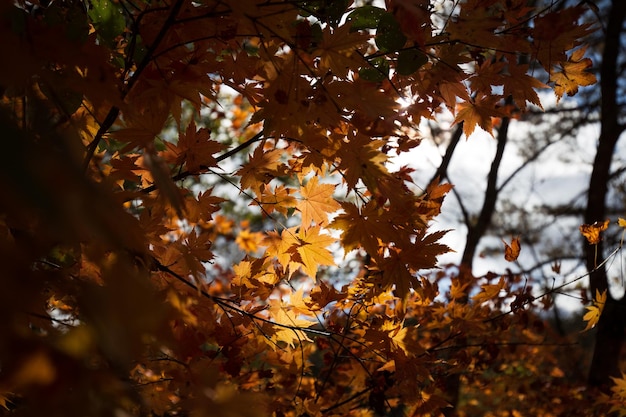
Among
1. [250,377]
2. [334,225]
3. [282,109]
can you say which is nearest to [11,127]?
[282,109]

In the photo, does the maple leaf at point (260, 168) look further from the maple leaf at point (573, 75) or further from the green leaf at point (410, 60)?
the maple leaf at point (573, 75)

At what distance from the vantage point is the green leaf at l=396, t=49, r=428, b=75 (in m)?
1.34

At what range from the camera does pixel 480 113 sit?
1.64 meters

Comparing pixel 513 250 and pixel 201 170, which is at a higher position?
pixel 201 170

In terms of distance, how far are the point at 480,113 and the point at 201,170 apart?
1001 millimetres

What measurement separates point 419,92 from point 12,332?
1371 mm

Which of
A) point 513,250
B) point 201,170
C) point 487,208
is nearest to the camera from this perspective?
point 201,170

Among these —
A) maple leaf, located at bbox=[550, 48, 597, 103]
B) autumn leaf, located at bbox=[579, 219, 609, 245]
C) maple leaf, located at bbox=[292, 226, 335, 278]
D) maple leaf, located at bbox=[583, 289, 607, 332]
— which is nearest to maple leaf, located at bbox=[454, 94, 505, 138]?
maple leaf, located at bbox=[550, 48, 597, 103]

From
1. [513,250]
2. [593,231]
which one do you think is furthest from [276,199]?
[593,231]

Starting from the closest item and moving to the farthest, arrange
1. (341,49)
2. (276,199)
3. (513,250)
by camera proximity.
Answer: (341,49)
(276,199)
(513,250)

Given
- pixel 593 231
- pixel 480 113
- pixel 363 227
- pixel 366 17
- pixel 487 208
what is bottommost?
pixel 363 227

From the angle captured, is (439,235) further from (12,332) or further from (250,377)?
(12,332)

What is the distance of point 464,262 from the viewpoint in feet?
12.1

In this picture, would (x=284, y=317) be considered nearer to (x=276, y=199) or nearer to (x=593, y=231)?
(x=276, y=199)
